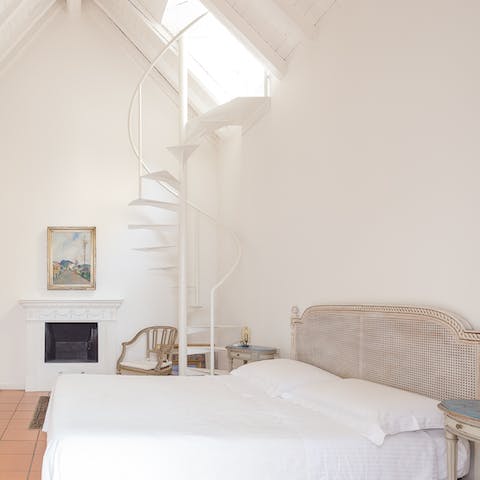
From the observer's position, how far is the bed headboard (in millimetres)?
2873

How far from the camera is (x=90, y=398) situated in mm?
3656

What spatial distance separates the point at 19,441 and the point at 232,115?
337 centimetres

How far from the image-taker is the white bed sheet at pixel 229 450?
262 centimetres

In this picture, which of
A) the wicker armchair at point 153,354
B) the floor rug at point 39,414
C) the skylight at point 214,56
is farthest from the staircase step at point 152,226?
the floor rug at point 39,414

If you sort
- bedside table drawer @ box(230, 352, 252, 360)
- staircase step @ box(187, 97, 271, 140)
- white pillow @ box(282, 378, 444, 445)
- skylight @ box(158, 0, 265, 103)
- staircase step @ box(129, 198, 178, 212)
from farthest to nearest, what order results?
staircase step @ box(129, 198, 178, 212) → skylight @ box(158, 0, 265, 103) → staircase step @ box(187, 97, 271, 140) → bedside table drawer @ box(230, 352, 252, 360) → white pillow @ box(282, 378, 444, 445)

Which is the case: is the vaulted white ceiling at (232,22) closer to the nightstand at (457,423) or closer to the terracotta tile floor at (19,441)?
the nightstand at (457,423)

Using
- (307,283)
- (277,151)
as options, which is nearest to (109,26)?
(277,151)

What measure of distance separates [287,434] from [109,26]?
245 inches

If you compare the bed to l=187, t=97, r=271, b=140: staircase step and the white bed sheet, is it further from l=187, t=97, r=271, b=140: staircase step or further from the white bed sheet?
l=187, t=97, r=271, b=140: staircase step

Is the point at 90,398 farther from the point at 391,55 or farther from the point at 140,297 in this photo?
the point at 140,297

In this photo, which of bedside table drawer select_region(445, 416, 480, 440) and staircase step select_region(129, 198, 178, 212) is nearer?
bedside table drawer select_region(445, 416, 480, 440)

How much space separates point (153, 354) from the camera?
751 cm

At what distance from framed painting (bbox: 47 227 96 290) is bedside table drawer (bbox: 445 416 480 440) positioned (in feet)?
18.3

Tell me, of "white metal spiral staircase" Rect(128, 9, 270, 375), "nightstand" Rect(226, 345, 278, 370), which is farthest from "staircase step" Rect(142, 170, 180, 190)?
"nightstand" Rect(226, 345, 278, 370)
